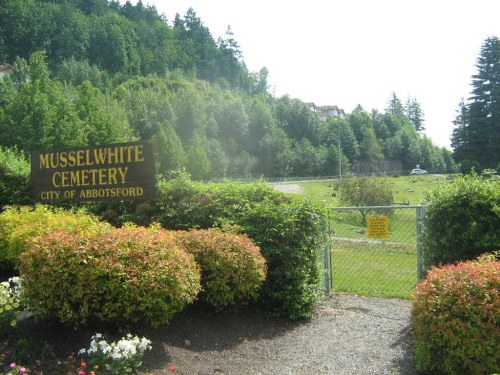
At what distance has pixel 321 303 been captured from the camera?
7715 millimetres

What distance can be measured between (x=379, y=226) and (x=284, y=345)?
3.17 m

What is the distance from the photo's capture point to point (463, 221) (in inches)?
253

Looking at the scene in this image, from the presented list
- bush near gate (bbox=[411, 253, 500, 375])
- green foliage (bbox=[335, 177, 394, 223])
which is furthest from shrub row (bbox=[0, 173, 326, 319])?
green foliage (bbox=[335, 177, 394, 223])

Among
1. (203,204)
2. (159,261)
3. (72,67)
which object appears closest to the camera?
(159,261)

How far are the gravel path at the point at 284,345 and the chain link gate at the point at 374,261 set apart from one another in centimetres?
148

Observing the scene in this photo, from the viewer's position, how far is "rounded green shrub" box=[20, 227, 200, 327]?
4.45 metres

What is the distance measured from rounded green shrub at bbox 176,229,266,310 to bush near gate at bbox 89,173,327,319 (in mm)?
567

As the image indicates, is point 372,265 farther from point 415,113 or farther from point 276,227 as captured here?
point 415,113

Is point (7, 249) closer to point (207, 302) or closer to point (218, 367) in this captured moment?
point (207, 302)

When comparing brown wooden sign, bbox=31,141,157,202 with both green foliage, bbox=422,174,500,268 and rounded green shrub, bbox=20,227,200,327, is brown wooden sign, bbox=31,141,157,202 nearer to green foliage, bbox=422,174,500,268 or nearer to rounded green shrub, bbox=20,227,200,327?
rounded green shrub, bbox=20,227,200,327

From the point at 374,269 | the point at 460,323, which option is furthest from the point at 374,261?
the point at 460,323

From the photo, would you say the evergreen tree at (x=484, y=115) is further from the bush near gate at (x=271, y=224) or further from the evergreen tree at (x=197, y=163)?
the bush near gate at (x=271, y=224)

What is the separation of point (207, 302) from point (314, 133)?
10058 centimetres

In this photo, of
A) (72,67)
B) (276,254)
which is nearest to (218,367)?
(276,254)
